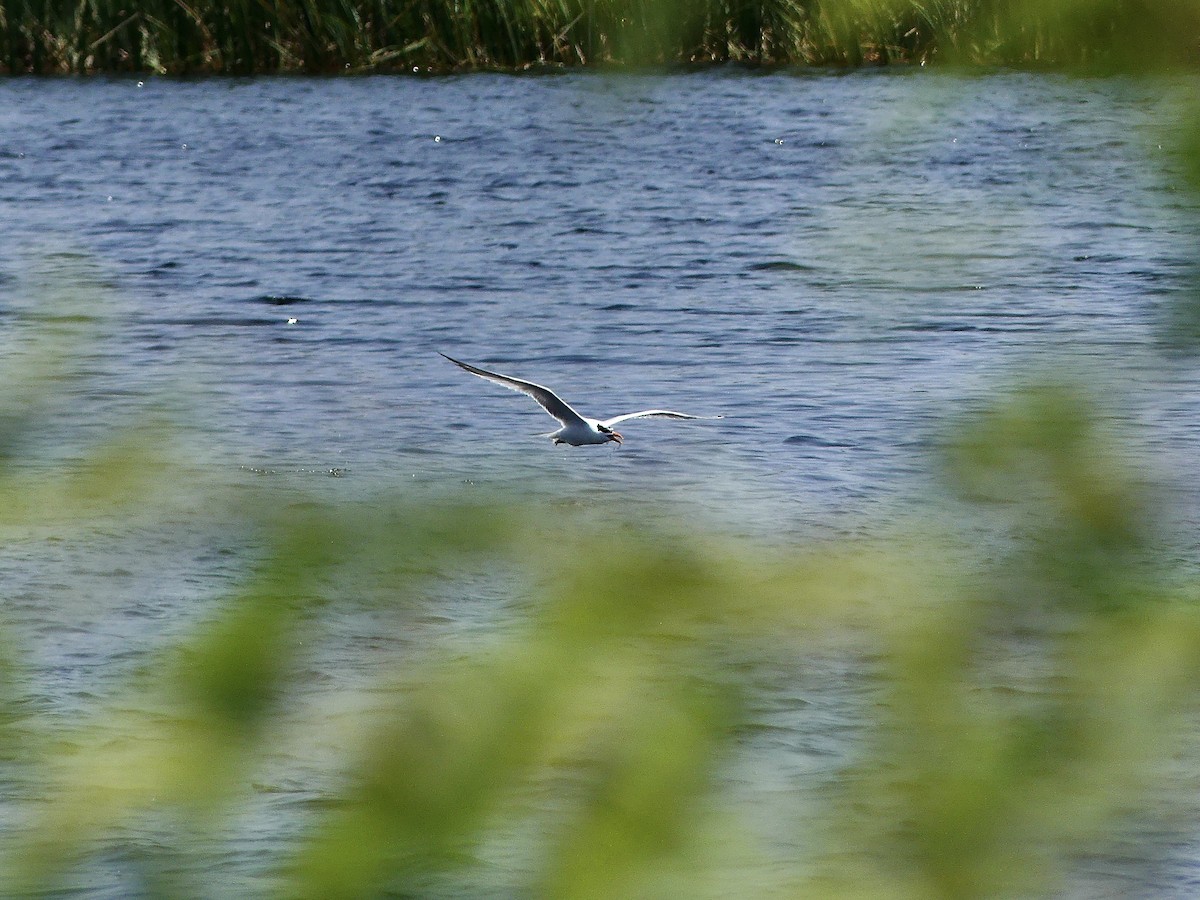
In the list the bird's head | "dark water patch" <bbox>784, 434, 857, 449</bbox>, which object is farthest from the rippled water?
the bird's head

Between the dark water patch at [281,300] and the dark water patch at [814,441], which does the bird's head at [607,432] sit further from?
the dark water patch at [281,300]

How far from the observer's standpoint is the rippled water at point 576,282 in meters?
1.73

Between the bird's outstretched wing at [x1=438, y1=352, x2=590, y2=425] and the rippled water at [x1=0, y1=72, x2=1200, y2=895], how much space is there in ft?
0.76

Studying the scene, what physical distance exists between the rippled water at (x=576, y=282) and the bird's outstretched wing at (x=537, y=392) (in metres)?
0.23

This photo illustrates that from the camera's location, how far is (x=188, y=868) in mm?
1701

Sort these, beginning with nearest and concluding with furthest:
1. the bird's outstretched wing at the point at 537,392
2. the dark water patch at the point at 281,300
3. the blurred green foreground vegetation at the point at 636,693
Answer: the blurred green foreground vegetation at the point at 636,693 < the bird's outstretched wing at the point at 537,392 < the dark water patch at the point at 281,300

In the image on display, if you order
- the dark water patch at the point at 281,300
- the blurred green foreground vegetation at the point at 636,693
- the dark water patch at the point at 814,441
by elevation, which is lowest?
the dark water patch at the point at 814,441

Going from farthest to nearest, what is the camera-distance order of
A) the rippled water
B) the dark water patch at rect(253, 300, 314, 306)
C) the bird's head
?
the dark water patch at rect(253, 300, 314, 306) < the bird's head < the rippled water

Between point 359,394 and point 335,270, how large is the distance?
4.81 m

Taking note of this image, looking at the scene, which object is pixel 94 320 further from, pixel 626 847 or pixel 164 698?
pixel 626 847

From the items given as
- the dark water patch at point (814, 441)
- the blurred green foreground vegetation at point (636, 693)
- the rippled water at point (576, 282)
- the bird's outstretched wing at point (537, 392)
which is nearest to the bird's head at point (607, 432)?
the bird's outstretched wing at point (537, 392)

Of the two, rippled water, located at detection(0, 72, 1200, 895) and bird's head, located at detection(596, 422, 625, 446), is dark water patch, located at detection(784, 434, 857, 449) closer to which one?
rippled water, located at detection(0, 72, 1200, 895)

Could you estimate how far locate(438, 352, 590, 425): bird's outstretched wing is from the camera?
627 cm

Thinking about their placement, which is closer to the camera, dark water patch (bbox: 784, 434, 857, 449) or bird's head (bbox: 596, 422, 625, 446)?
bird's head (bbox: 596, 422, 625, 446)
